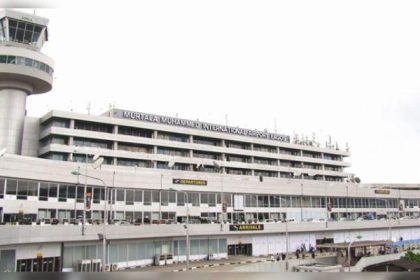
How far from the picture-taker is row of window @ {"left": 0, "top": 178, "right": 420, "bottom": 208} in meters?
40.8

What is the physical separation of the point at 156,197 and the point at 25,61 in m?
25.0

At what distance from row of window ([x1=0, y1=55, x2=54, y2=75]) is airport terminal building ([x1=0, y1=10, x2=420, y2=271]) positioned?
0.14m

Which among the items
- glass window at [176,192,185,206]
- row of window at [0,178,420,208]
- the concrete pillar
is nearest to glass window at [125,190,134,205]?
row of window at [0,178,420,208]

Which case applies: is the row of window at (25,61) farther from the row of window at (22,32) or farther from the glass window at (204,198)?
the glass window at (204,198)

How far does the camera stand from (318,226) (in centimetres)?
6381

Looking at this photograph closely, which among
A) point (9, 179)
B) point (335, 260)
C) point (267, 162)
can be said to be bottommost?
point (335, 260)

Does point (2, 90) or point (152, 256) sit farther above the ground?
point (2, 90)

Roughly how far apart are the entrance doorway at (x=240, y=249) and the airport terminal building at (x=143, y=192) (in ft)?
0.47

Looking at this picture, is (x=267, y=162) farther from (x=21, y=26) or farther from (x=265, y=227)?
(x=21, y=26)

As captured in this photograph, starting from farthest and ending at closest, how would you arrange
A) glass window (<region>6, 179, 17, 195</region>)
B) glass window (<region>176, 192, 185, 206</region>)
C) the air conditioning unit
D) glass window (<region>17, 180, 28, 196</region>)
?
1. glass window (<region>176, 192, 185, 206</region>)
2. the air conditioning unit
3. glass window (<region>17, 180, 28, 196</region>)
4. glass window (<region>6, 179, 17, 195</region>)

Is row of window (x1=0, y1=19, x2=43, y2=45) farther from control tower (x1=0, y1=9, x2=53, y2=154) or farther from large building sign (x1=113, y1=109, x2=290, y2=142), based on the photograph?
large building sign (x1=113, y1=109, x2=290, y2=142)

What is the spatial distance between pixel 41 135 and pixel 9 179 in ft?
80.1

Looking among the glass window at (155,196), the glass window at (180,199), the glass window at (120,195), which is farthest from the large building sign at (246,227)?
the glass window at (120,195)

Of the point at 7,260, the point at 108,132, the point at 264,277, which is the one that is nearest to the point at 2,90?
the point at 108,132
